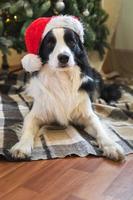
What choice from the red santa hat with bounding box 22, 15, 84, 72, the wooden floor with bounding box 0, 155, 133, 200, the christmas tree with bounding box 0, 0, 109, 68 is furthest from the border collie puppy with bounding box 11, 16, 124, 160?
the christmas tree with bounding box 0, 0, 109, 68

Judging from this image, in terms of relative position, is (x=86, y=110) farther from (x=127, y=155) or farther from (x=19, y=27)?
(x=19, y=27)

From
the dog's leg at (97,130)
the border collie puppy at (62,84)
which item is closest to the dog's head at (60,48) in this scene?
the border collie puppy at (62,84)

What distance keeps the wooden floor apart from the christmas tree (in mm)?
1196

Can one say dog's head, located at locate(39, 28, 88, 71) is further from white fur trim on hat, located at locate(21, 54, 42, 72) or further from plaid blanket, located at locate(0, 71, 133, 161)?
plaid blanket, located at locate(0, 71, 133, 161)

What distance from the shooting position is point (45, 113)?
1.71 metres

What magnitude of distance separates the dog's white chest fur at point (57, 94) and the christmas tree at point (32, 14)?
77 centimetres

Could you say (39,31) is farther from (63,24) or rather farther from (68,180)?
(68,180)

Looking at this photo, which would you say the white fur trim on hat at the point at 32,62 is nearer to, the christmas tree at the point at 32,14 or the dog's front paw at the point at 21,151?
the dog's front paw at the point at 21,151

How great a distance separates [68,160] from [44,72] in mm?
481

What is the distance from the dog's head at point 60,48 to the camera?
1.55 m

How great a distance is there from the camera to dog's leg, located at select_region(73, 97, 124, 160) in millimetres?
1431

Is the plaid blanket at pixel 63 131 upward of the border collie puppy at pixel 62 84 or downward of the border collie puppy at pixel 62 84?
downward

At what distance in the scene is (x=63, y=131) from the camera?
170 cm

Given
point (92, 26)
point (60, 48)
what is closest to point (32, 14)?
point (92, 26)
